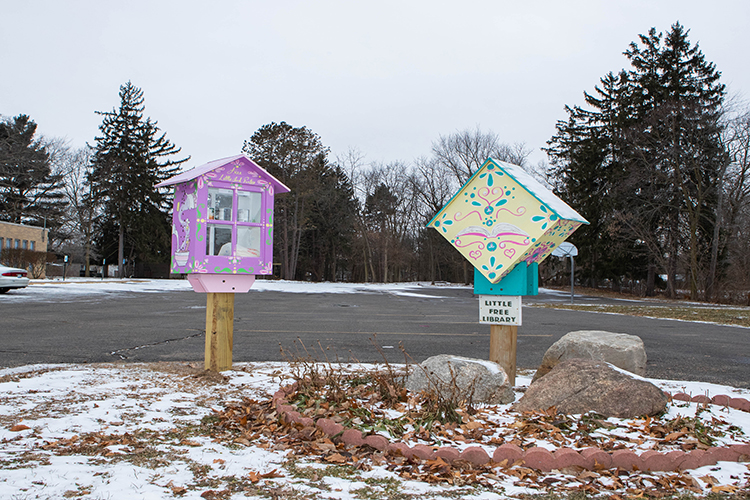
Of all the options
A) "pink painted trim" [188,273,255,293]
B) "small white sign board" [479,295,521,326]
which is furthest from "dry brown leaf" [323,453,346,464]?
"pink painted trim" [188,273,255,293]

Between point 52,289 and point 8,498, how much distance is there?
23.4 meters

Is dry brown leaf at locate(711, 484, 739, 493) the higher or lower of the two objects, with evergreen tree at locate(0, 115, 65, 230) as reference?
lower

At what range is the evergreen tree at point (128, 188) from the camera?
47719 mm

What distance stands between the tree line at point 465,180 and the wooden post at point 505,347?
2573cm

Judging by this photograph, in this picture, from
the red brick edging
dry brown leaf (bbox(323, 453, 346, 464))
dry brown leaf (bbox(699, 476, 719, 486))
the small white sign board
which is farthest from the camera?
the small white sign board

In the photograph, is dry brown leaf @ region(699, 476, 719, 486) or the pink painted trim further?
the pink painted trim

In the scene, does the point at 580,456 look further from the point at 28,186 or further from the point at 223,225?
the point at 28,186

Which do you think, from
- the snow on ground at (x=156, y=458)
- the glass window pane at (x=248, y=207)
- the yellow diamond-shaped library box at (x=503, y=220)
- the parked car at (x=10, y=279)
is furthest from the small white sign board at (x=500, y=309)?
the parked car at (x=10, y=279)

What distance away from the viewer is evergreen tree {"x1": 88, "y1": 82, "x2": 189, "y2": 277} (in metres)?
47.7

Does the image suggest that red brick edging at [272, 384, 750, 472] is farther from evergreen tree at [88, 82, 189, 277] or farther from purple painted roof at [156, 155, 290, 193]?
evergreen tree at [88, 82, 189, 277]

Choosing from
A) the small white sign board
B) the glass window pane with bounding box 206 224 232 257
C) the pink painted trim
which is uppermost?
the glass window pane with bounding box 206 224 232 257

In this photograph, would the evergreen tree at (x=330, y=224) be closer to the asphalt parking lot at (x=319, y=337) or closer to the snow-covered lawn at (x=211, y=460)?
the asphalt parking lot at (x=319, y=337)

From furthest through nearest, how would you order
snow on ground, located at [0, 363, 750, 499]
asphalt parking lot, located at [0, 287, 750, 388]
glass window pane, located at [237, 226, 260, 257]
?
asphalt parking lot, located at [0, 287, 750, 388]
glass window pane, located at [237, 226, 260, 257]
snow on ground, located at [0, 363, 750, 499]

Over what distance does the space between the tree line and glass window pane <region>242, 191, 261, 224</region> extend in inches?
1065
